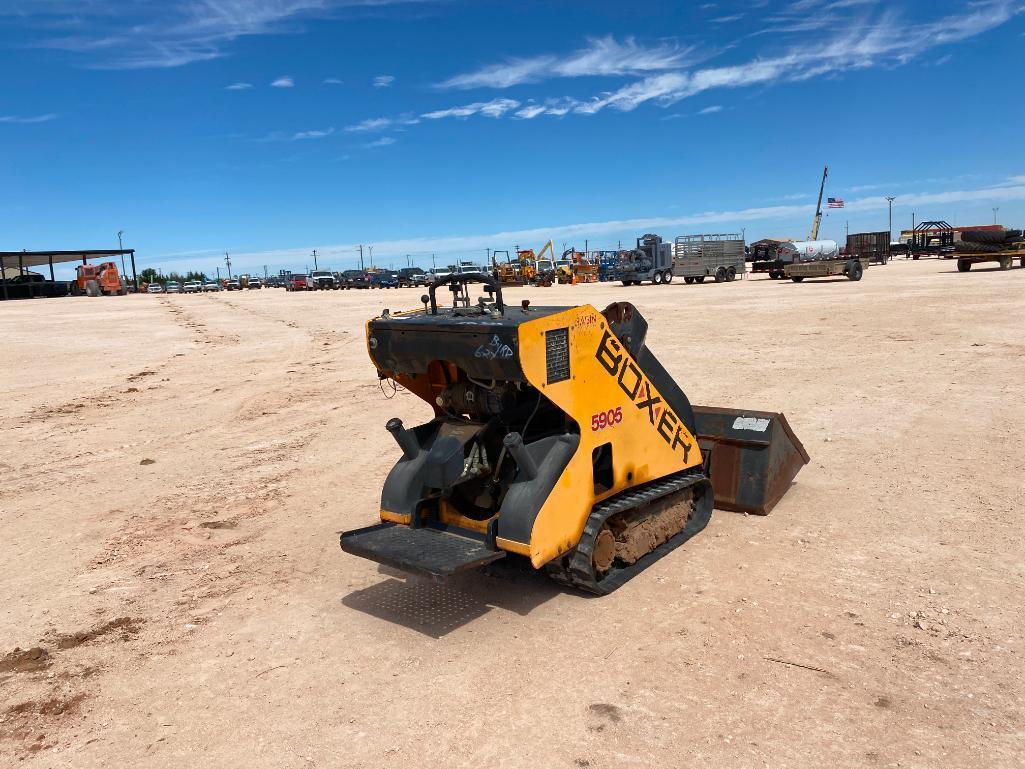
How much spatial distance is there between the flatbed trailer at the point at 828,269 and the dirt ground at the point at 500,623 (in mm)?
26323

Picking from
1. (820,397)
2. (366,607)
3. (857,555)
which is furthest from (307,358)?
(857,555)

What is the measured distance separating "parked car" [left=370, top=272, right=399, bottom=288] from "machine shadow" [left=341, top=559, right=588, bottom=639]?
62467 millimetres

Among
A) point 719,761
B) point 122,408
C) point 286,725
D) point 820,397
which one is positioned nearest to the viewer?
point 719,761

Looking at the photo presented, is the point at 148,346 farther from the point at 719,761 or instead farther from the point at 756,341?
the point at 719,761

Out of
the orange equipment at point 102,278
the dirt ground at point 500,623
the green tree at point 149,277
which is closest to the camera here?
the dirt ground at point 500,623

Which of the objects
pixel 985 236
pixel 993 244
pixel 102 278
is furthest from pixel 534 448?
pixel 102 278

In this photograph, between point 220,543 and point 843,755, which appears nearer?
point 843,755

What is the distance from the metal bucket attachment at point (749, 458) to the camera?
6.21 metres

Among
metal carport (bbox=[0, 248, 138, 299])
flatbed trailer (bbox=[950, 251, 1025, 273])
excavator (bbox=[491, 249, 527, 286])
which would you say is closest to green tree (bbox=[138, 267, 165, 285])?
metal carport (bbox=[0, 248, 138, 299])

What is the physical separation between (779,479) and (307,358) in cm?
1305

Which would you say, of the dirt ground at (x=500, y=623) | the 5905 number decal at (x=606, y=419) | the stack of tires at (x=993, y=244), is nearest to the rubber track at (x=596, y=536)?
the dirt ground at (x=500, y=623)

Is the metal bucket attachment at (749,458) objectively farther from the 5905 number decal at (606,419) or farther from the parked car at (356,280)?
the parked car at (356,280)

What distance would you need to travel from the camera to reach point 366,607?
489 cm

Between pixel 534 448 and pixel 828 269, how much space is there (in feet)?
112
